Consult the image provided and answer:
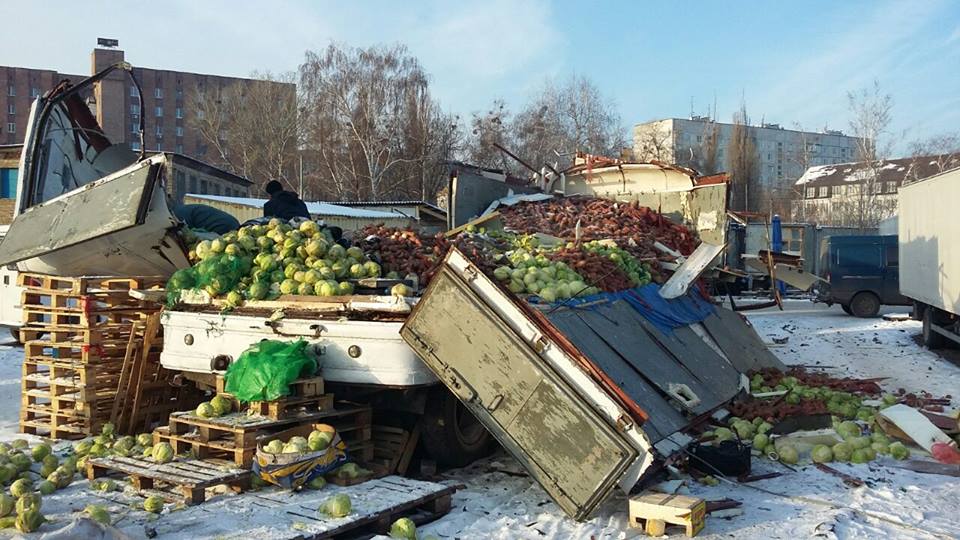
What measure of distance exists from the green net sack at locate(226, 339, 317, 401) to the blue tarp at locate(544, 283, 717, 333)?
2435 millimetres

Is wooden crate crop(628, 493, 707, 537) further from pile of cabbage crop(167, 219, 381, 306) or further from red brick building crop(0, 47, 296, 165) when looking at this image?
red brick building crop(0, 47, 296, 165)

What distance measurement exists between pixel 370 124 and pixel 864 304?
89.8ft

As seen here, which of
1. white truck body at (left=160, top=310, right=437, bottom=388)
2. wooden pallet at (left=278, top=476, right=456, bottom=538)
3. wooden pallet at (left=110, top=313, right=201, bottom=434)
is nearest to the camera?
wooden pallet at (left=278, top=476, right=456, bottom=538)

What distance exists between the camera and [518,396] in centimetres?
500

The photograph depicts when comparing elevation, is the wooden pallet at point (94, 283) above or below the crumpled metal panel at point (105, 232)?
below

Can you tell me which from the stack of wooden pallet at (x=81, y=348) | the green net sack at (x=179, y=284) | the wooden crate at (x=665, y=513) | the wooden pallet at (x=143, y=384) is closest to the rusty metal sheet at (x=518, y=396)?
the wooden crate at (x=665, y=513)

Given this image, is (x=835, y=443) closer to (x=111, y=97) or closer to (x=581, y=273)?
(x=581, y=273)

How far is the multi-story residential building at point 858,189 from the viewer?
45.2 meters

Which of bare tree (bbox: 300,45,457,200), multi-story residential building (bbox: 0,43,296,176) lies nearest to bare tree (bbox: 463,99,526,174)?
bare tree (bbox: 300,45,457,200)

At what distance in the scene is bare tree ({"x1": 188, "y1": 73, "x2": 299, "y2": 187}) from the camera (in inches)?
1736

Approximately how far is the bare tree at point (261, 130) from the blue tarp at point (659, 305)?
37.6 m

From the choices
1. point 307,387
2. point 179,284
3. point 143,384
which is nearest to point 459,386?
point 307,387

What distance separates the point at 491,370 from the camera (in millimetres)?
5125

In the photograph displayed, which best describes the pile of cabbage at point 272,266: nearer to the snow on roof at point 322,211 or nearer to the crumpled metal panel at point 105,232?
the crumpled metal panel at point 105,232
